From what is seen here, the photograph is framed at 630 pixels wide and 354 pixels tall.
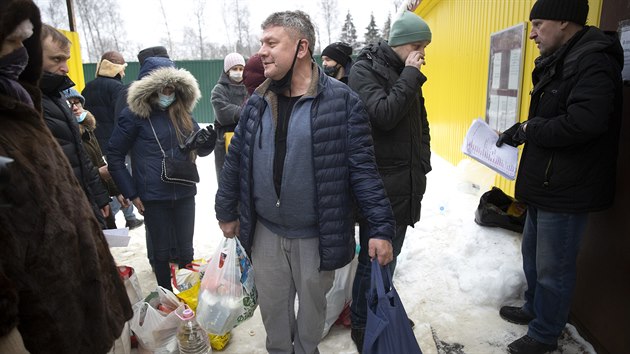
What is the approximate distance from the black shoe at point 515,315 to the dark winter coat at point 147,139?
2.69 m

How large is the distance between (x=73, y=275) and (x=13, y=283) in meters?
0.24

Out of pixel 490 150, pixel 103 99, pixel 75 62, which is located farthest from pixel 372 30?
pixel 490 150

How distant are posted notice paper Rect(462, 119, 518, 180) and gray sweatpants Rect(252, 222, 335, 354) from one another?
1414 millimetres

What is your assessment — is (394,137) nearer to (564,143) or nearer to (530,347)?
(564,143)

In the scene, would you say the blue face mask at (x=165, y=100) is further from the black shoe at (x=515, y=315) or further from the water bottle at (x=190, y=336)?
the black shoe at (x=515, y=315)

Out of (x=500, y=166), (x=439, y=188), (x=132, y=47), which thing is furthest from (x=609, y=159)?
(x=132, y=47)

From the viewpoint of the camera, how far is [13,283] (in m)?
1.04

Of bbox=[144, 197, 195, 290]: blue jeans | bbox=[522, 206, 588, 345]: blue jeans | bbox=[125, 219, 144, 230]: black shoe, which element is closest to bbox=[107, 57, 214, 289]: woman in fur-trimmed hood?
bbox=[144, 197, 195, 290]: blue jeans

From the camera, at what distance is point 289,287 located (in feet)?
7.97

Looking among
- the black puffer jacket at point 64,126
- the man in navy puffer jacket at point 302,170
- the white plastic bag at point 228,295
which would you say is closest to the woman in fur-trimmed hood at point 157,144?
the black puffer jacket at point 64,126

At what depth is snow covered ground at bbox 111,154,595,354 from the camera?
2.94 meters

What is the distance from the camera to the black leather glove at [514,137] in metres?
2.60

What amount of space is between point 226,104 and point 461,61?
4.11m

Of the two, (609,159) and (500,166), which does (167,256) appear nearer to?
(500,166)
